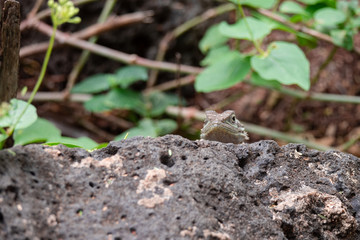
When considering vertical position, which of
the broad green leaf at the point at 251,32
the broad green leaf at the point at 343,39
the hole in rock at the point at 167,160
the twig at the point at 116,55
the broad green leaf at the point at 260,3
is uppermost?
the broad green leaf at the point at 260,3

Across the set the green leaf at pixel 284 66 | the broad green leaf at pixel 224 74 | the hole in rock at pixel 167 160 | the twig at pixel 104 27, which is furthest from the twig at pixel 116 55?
the hole in rock at pixel 167 160

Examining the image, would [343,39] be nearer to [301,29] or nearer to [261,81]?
[301,29]

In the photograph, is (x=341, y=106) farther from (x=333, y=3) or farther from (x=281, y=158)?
(x=281, y=158)

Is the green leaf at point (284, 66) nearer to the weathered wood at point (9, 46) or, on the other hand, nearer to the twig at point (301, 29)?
the twig at point (301, 29)

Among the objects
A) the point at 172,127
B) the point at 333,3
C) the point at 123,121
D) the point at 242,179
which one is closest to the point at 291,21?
the point at 333,3

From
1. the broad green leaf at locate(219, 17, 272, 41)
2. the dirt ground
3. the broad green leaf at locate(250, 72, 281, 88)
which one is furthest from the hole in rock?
the dirt ground

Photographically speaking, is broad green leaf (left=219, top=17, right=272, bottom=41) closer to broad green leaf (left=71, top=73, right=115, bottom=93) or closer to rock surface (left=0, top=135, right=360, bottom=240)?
rock surface (left=0, top=135, right=360, bottom=240)
